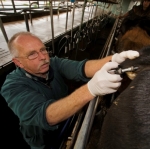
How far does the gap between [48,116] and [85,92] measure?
379 mm

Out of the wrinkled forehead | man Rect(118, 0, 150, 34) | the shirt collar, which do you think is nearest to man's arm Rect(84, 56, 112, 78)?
the shirt collar

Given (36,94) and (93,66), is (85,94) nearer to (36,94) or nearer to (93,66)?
(36,94)

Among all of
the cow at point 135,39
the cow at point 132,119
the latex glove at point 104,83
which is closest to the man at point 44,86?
the latex glove at point 104,83

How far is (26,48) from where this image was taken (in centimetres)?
141

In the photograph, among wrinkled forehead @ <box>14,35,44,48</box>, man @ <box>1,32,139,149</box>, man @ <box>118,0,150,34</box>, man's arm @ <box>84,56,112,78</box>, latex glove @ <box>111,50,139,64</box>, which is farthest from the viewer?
man @ <box>118,0,150,34</box>

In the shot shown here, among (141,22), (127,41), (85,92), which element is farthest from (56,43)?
(85,92)

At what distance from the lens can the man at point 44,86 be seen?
1.01 metres

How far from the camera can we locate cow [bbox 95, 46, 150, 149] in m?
0.48

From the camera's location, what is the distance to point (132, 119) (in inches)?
20.5

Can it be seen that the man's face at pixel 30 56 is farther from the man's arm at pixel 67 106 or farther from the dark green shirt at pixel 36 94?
the man's arm at pixel 67 106

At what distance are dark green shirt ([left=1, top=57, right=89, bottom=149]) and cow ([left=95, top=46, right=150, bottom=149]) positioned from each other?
63 centimetres

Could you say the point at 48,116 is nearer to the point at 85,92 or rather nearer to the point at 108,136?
the point at 85,92

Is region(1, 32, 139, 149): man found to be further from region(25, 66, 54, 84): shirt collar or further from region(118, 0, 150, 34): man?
region(118, 0, 150, 34): man

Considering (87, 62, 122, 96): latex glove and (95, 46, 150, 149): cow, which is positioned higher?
(95, 46, 150, 149): cow
